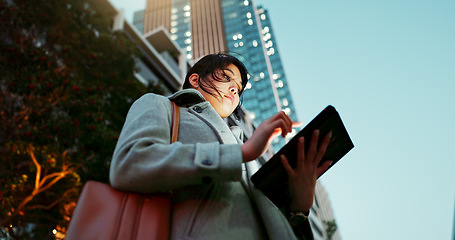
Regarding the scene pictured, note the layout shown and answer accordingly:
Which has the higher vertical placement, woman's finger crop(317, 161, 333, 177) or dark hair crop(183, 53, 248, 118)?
dark hair crop(183, 53, 248, 118)

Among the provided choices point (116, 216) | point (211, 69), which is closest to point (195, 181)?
point (116, 216)

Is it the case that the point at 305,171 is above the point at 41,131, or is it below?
below

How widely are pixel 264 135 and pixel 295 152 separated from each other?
143mm

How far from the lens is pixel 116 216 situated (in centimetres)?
97

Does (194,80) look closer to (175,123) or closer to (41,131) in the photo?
Answer: (175,123)

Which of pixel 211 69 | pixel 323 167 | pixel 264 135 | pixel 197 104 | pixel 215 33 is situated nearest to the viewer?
pixel 264 135

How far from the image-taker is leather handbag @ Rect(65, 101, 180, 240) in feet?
3.08

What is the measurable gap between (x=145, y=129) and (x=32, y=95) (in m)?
6.03

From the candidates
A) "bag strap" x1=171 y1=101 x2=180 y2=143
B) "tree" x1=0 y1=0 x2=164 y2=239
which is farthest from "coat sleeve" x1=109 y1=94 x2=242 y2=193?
"tree" x1=0 y1=0 x2=164 y2=239

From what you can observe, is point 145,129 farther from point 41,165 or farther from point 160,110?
point 41,165

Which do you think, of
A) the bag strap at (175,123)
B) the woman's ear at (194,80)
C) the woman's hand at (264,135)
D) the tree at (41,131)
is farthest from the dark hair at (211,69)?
the tree at (41,131)

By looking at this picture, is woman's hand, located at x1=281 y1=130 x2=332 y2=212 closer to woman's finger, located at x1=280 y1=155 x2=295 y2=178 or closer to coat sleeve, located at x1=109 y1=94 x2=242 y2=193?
woman's finger, located at x1=280 y1=155 x2=295 y2=178

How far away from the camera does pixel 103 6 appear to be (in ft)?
63.0

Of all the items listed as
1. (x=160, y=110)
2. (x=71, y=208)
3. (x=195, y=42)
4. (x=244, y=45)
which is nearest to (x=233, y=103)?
(x=160, y=110)
